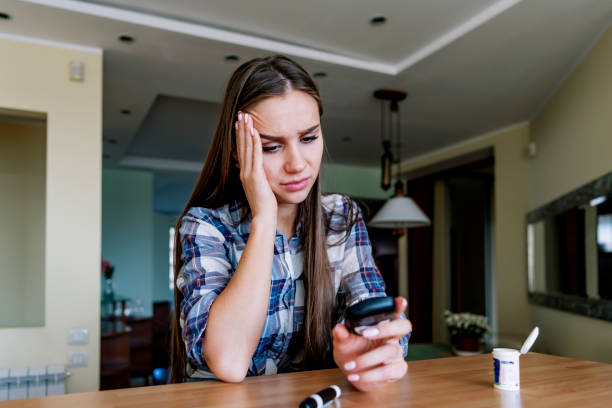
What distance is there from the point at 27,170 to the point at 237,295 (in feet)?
9.14

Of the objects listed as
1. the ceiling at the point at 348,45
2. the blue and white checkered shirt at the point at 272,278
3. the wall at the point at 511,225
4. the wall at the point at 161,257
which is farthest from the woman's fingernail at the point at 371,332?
the wall at the point at 161,257

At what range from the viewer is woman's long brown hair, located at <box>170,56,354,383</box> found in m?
1.03

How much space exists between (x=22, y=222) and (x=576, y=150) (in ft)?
11.9

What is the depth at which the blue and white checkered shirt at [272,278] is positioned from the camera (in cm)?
92

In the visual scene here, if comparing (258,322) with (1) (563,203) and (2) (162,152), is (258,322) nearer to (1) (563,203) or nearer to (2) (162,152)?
(1) (563,203)

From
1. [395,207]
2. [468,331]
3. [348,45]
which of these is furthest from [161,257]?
[348,45]

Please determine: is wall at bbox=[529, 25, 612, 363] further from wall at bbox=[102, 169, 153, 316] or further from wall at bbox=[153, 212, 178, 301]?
wall at bbox=[153, 212, 178, 301]

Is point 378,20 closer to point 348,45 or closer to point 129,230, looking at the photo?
point 348,45

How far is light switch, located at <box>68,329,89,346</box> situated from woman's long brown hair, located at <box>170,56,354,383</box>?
214 cm

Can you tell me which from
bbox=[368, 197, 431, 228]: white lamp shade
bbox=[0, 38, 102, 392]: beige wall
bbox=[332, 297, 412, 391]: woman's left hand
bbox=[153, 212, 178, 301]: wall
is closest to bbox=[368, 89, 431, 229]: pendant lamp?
bbox=[368, 197, 431, 228]: white lamp shade

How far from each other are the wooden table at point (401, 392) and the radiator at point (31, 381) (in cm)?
243

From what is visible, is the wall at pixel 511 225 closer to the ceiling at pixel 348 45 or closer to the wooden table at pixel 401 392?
the ceiling at pixel 348 45

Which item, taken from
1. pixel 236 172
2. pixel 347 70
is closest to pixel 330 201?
pixel 236 172

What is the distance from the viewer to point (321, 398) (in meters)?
0.67
